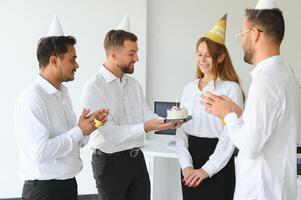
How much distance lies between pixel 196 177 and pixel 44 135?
2.95 ft

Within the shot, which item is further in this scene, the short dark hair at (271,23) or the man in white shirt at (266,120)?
the short dark hair at (271,23)

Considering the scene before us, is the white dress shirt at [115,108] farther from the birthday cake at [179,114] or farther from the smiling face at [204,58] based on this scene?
the smiling face at [204,58]

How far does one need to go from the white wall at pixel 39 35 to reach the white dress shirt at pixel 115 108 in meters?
1.63

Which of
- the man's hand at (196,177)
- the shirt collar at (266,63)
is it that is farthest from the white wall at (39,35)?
the shirt collar at (266,63)

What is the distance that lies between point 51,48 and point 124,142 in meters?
0.73

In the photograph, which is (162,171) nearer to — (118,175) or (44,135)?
(118,175)

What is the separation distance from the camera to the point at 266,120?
1581 millimetres

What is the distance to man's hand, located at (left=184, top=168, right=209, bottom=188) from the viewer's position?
221 cm

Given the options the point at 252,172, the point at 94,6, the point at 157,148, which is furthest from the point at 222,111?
the point at 94,6

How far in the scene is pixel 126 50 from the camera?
2.50 metres

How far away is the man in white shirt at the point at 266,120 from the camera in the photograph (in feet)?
5.23

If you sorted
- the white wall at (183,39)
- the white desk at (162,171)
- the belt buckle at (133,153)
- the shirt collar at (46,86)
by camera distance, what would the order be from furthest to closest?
1. the white wall at (183,39)
2. the white desk at (162,171)
3. the belt buckle at (133,153)
4. the shirt collar at (46,86)

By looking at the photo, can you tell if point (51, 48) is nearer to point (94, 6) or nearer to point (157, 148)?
point (157, 148)

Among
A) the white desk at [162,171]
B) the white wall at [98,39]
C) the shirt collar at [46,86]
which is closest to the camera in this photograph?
the shirt collar at [46,86]
